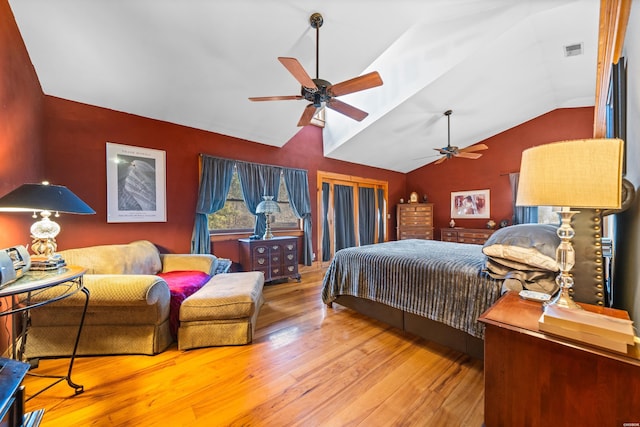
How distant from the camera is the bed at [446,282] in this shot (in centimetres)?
157

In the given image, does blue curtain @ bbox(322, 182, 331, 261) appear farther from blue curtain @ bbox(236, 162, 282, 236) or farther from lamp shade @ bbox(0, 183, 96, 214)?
lamp shade @ bbox(0, 183, 96, 214)

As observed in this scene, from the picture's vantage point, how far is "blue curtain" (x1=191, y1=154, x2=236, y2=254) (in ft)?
11.8

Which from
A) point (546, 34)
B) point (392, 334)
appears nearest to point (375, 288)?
point (392, 334)

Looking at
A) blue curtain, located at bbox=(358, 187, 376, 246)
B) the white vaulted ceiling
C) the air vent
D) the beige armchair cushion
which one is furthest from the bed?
the air vent

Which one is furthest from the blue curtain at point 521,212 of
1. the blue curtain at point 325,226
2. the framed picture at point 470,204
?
the blue curtain at point 325,226

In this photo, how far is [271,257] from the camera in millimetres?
3955

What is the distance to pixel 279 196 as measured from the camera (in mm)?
Result: 4703

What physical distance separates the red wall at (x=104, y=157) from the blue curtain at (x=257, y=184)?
0.18 meters

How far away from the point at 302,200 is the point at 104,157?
2875 mm

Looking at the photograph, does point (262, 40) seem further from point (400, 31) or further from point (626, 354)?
point (626, 354)

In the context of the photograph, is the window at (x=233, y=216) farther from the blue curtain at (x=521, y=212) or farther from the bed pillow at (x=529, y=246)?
the blue curtain at (x=521, y=212)

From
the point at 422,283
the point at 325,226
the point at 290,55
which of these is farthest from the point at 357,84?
the point at 325,226

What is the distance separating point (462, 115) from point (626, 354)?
482 centimetres

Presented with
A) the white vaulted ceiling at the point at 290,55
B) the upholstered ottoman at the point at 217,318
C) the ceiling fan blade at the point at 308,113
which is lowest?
the upholstered ottoman at the point at 217,318
